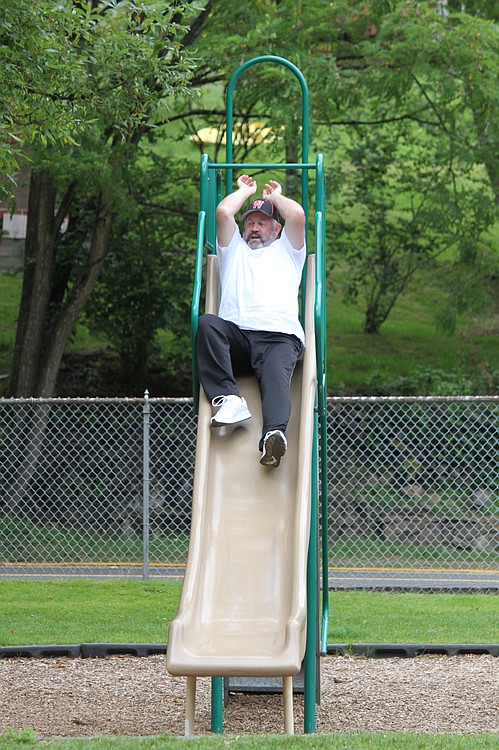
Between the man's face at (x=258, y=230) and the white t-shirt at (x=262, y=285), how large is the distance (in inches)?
2.8

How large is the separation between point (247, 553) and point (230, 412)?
0.74 m

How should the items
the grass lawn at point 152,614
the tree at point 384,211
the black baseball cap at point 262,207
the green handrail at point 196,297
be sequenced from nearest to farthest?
1. the green handrail at point 196,297
2. the black baseball cap at point 262,207
3. the grass lawn at point 152,614
4. the tree at point 384,211

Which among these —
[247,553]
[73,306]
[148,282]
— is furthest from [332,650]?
[148,282]

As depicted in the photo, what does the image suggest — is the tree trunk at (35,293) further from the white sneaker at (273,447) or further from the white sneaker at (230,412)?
the white sneaker at (273,447)

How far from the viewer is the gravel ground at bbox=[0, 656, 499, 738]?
18.4 feet

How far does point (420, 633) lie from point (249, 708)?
74.6 inches

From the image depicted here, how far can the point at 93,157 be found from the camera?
1034 centimetres

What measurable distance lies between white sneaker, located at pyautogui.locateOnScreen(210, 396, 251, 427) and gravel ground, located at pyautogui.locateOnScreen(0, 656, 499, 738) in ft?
5.50

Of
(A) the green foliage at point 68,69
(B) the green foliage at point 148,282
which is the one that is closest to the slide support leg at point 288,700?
(A) the green foliage at point 68,69

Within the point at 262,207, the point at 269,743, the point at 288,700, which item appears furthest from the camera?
the point at 262,207

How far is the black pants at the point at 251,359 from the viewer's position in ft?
17.4

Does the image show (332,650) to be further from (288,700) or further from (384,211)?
(384,211)

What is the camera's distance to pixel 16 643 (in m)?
7.18

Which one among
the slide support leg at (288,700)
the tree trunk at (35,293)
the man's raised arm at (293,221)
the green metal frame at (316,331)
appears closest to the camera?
the slide support leg at (288,700)
